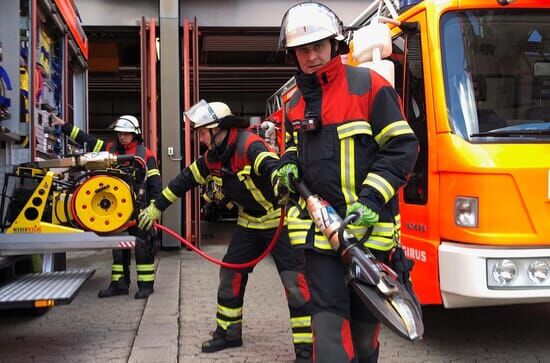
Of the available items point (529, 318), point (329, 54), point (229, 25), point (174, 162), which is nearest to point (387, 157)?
point (329, 54)

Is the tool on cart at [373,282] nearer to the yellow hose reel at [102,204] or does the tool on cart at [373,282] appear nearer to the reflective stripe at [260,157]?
the reflective stripe at [260,157]

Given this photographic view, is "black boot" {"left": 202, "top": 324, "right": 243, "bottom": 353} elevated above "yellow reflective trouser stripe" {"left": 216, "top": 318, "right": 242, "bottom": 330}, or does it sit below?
below

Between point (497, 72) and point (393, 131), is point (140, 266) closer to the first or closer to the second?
point (497, 72)

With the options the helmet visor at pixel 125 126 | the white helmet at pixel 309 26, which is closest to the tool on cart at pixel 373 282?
the white helmet at pixel 309 26

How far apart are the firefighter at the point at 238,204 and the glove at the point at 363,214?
1.39 meters

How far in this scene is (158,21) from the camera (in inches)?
344

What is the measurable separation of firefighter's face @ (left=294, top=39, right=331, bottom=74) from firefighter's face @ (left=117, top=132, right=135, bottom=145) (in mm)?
3793

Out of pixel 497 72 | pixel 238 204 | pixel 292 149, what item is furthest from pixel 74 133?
pixel 497 72

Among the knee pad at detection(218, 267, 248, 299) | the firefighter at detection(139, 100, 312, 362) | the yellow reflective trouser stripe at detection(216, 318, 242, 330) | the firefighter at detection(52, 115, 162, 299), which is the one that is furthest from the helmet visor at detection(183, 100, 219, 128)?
the firefighter at detection(52, 115, 162, 299)

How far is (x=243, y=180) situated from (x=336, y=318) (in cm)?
163

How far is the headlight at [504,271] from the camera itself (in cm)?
331

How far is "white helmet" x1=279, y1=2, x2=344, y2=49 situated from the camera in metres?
2.64

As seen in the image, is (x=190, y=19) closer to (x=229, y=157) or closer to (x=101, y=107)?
(x=229, y=157)

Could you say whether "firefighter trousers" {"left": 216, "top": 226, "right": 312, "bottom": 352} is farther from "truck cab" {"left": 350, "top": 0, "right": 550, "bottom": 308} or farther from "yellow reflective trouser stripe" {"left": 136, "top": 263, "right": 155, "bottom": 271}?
"yellow reflective trouser stripe" {"left": 136, "top": 263, "right": 155, "bottom": 271}
